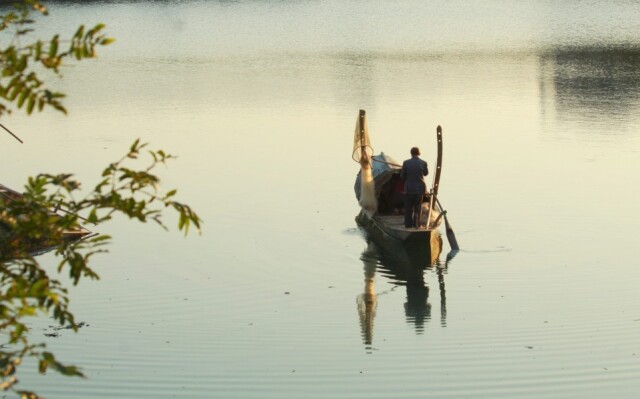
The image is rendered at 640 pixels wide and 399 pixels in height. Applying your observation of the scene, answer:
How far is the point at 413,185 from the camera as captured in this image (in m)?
22.3

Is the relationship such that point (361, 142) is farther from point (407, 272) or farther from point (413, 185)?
point (407, 272)

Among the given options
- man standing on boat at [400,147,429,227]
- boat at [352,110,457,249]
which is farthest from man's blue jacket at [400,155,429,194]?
boat at [352,110,457,249]

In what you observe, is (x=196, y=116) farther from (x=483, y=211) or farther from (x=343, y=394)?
(x=343, y=394)

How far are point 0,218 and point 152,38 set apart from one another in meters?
70.6

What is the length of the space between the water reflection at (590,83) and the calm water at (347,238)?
0.69 ft

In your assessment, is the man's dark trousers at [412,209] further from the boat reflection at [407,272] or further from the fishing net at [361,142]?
the fishing net at [361,142]

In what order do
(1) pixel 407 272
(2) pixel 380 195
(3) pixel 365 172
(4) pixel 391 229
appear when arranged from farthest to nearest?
(2) pixel 380 195
(3) pixel 365 172
(4) pixel 391 229
(1) pixel 407 272

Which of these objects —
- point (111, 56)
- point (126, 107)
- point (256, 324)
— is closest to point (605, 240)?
point (256, 324)

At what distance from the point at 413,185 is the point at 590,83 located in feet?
94.5

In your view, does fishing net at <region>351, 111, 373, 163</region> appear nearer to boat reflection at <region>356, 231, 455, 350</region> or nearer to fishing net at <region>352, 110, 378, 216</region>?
fishing net at <region>352, 110, 378, 216</region>

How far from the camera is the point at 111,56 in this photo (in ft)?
213

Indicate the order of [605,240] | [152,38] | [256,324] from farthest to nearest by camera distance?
1. [152,38]
2. [605,240]
3. [256,324]

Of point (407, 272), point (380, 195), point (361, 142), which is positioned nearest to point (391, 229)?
point (407, 272)

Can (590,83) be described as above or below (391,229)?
above
